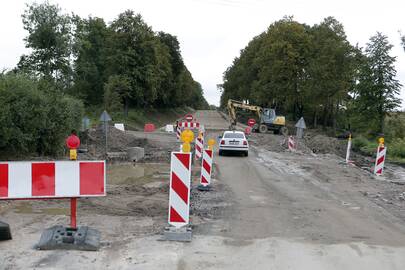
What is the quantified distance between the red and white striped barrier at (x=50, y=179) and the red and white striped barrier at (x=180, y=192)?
120 centimetres

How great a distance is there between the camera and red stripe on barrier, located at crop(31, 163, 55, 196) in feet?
21.9

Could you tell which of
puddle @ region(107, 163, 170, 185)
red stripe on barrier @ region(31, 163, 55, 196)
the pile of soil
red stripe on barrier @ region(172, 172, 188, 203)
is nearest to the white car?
the pile of soil

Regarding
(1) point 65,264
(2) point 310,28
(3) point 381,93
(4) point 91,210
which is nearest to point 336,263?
(1) point 65,264

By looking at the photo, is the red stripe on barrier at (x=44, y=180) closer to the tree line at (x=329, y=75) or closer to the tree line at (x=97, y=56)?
the tree line at (x=97, y=56)

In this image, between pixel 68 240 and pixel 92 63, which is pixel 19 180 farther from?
pixel 92 63

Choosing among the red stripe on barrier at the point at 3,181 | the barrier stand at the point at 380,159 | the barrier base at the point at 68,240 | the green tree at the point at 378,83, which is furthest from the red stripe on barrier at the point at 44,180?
the green tree at the point at 378,83

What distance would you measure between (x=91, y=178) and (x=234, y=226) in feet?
9.74

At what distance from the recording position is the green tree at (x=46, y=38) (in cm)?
4947

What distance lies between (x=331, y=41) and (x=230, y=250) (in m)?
48.7

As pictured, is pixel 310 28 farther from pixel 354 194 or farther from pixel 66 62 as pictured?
pixel 354 194

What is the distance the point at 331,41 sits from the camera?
52.2 m

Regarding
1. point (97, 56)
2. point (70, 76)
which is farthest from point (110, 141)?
point (97, 56)

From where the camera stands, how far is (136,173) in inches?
657

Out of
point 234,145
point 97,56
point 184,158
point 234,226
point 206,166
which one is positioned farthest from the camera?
point 97,56
